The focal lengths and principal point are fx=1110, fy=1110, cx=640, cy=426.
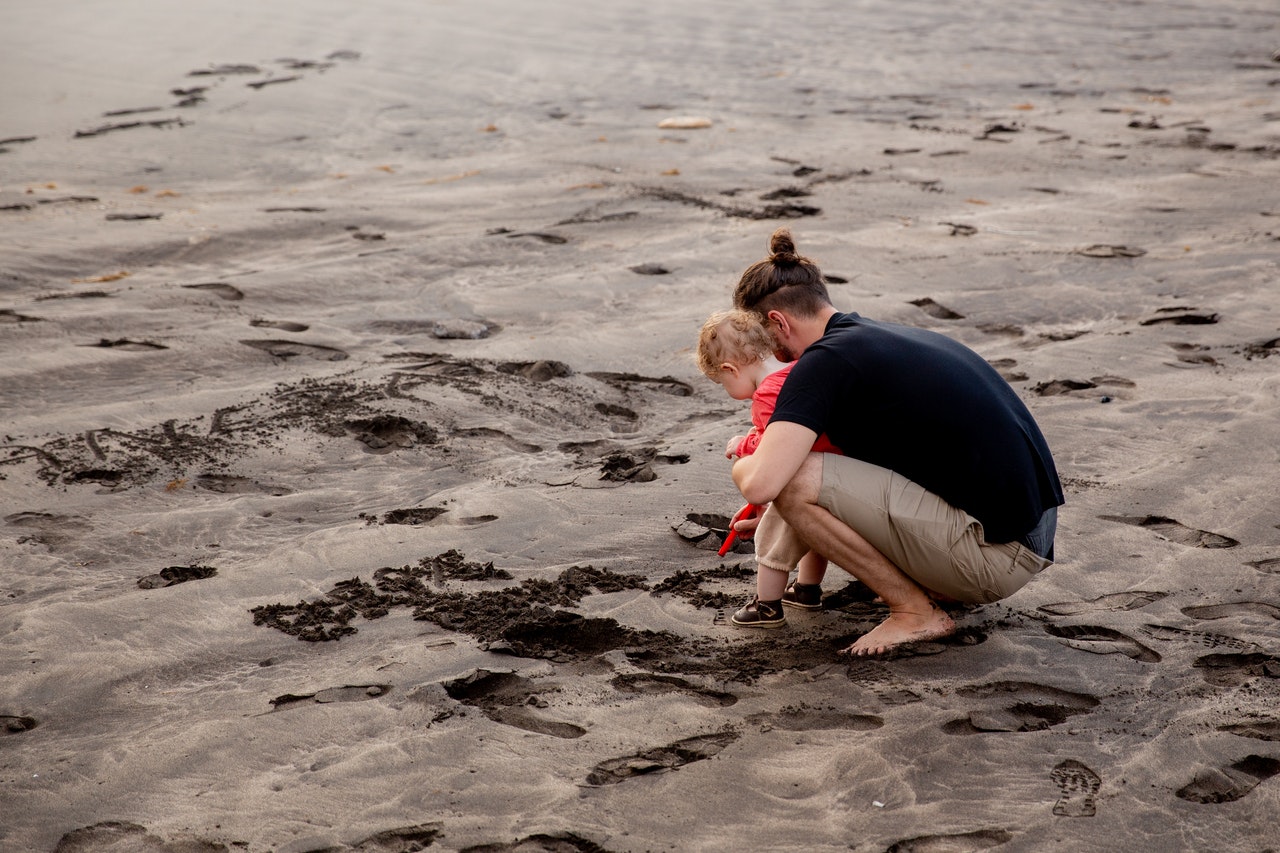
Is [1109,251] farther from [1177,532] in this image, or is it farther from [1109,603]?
[1109,603]

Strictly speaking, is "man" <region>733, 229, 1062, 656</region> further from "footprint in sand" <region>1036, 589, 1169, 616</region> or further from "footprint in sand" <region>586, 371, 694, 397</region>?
"footprint in sand" <region>586, 371, 694, 397</region>

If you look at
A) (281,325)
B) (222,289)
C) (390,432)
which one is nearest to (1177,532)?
(390,432)

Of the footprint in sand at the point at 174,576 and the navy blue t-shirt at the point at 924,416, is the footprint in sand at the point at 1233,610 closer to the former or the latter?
the navy blue t-shirt at the point at 924,416

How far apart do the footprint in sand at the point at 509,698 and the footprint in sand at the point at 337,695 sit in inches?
7.1

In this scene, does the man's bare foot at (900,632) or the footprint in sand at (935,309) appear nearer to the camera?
the man's bare foot at (900,632)

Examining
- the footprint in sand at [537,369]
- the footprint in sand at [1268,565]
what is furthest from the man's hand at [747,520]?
the footprint in sand at [537,369]

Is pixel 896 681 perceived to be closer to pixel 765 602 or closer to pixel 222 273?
pixel 765 602

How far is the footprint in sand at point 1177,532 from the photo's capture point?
11.8 feet

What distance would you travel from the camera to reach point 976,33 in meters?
14.5

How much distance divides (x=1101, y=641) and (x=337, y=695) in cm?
209

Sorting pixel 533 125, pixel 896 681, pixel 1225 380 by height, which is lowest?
pixel 896 681

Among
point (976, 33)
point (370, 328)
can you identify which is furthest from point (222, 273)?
point (976, 33)

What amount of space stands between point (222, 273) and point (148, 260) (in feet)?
1.64

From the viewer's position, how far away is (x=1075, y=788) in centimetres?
249
